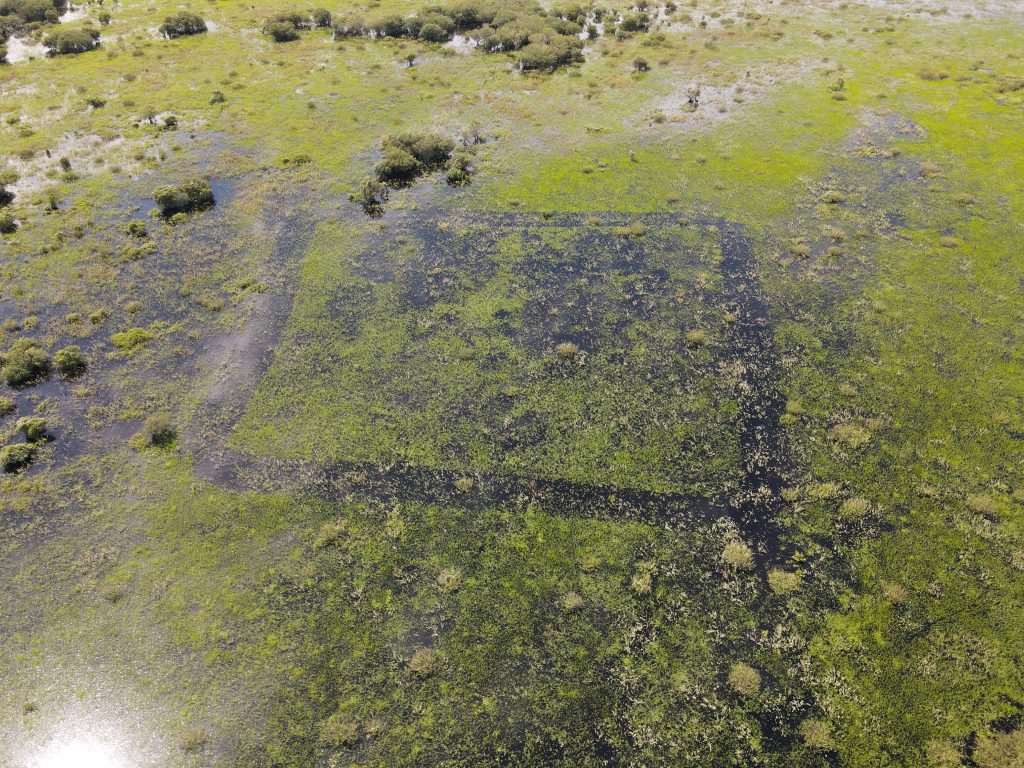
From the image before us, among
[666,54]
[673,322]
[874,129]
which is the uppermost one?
[666,54]

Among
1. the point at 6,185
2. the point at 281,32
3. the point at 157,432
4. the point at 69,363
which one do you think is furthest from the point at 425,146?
the point at 281,32

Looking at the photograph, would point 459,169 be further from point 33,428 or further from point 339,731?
point 339,731

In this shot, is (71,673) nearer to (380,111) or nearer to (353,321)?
(353,321)

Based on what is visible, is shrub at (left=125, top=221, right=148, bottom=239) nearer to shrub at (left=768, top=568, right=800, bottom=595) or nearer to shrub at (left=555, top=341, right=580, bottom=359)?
shrub at (left=555, top=341, right=580, bottom=359)

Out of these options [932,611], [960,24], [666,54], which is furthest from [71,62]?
[960,24]

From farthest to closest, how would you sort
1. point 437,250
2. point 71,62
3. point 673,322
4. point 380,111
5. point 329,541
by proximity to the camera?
point 71,62
point 380,111
point 437,250
point 673,322
point 329,541
